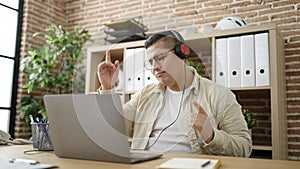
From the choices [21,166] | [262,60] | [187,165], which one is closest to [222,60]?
[262,60]

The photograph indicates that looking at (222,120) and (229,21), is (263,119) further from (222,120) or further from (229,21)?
(222,120)

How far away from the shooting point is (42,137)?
1.17 metres

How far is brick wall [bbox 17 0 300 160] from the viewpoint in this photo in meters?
2.32

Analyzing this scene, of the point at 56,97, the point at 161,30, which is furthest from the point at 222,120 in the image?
the point at 56,97

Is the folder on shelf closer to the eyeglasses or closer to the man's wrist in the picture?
the eyeglasses

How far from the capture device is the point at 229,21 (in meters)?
2.35

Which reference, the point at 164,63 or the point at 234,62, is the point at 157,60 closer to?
the point at 164,63

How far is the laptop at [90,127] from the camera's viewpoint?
2.69 ft

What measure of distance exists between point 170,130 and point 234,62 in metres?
1.14

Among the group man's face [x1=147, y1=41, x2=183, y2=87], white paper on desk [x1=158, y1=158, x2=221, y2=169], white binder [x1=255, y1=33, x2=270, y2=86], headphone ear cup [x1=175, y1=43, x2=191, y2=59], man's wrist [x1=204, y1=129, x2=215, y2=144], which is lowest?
white paper on desk [x1=158, y1=158, x2=221, y2=169]

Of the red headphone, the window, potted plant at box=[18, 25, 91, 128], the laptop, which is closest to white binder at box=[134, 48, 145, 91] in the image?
the red headphone

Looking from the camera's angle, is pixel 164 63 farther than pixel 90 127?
Yes

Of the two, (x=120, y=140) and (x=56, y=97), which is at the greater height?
(x=56, y=97)

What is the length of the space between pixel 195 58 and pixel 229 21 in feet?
4.40
